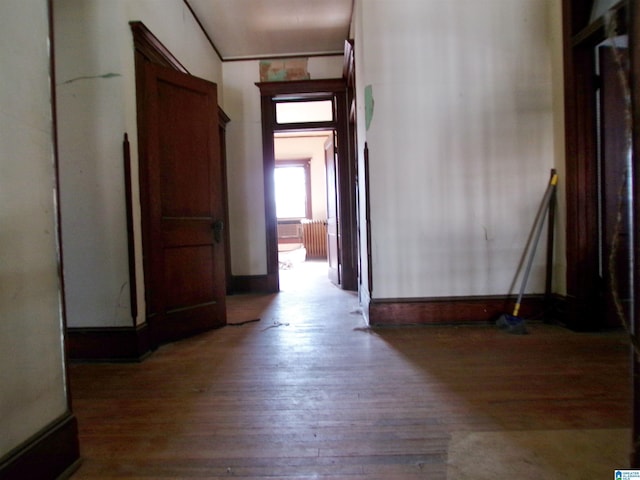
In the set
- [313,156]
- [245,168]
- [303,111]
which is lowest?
[245,168]

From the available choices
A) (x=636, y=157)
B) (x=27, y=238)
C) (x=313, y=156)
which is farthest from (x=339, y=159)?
(x=313, y=156)

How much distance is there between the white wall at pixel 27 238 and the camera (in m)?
1.08

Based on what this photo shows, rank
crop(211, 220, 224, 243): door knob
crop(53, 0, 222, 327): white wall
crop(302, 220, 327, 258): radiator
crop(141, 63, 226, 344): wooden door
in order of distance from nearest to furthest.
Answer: crop(53, 0, 222, 327): white wall → crop(141, 63, 226, 344): wooden door → crop(211, 220, 224, 243): door knob → crop(302, 220, 327, 258): radiator

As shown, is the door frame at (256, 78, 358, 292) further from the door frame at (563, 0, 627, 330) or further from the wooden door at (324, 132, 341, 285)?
the door frame at (563, 0, 627, 330)

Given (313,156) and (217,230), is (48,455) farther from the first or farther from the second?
(313,156)

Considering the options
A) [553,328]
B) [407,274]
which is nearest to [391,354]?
[407,274]

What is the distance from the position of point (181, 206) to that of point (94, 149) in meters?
0.66

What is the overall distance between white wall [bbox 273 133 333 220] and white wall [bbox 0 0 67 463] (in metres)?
7.92

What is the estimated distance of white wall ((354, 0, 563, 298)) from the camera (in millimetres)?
2818

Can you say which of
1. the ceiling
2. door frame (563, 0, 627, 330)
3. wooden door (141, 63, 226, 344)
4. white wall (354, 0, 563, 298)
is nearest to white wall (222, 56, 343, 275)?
the ceiling

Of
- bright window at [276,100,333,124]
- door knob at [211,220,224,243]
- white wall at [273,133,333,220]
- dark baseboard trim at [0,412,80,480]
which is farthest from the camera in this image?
white wall at [273,133,333,220]

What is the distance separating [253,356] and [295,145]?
742 cm

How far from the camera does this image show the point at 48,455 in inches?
45.9

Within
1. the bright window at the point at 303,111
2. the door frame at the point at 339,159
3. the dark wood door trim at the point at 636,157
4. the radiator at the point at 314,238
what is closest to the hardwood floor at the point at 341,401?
the dark wood door trim at the point at 636,157
